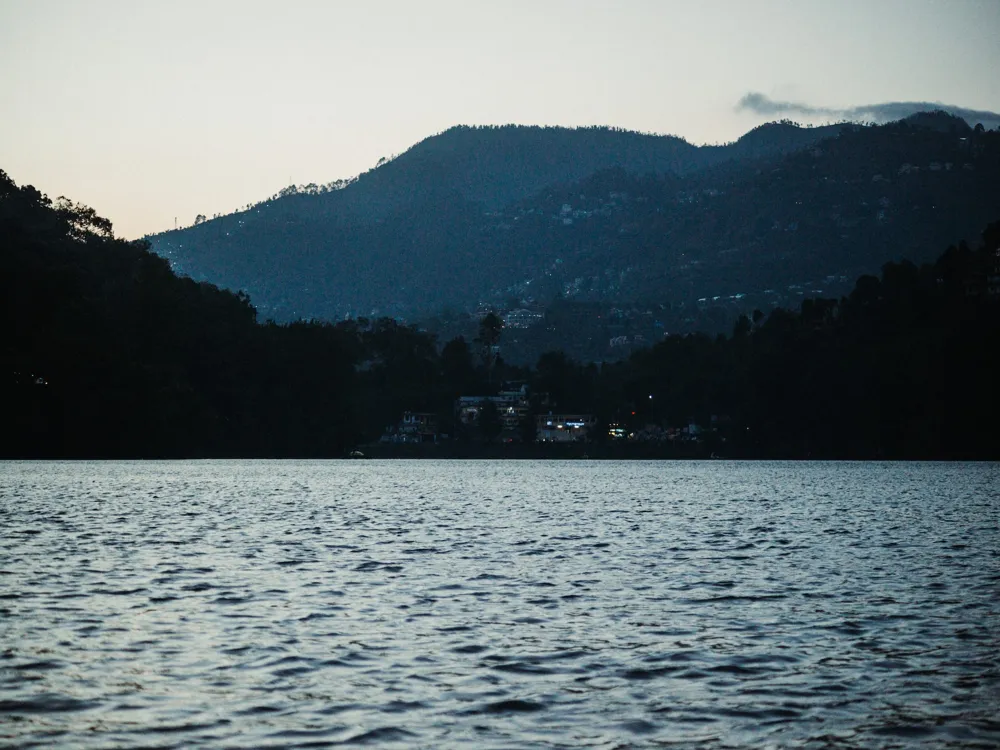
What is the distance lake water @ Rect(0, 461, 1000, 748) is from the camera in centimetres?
1595

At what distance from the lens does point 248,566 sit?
34.7 meters

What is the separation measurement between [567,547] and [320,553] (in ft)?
28.0

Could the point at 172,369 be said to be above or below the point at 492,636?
above

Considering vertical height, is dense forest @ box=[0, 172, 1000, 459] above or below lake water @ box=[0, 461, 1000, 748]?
above

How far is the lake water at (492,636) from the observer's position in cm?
1595

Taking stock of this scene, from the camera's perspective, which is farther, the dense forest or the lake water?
the dense forest

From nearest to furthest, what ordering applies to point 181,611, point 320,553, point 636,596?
1. point 181,611
2. point 636,596
3. point 320,553

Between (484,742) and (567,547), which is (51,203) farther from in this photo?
(484,742)

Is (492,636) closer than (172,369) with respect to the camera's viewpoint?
Yes

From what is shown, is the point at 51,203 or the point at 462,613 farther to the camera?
the point at 51,203

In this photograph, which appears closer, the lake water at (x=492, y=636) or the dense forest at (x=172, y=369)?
the lake water at (x=492, y=636)

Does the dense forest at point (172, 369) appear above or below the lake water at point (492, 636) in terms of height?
above

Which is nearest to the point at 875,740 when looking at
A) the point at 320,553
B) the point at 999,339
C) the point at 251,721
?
the point at 251,721

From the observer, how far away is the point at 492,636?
2280 centimetres
